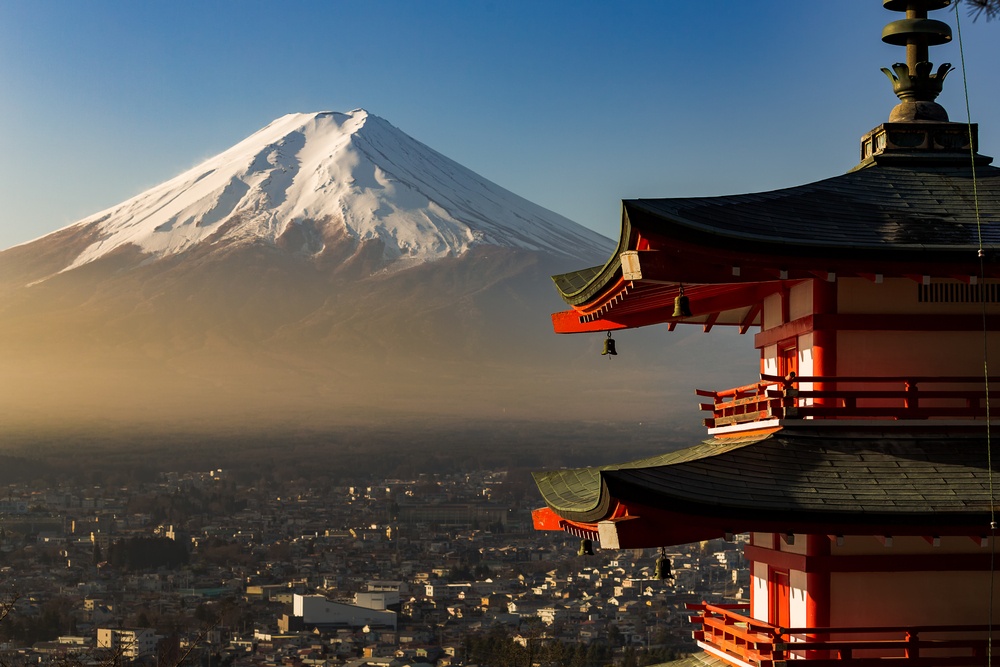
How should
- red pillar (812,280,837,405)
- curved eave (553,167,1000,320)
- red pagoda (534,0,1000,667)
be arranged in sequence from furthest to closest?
red pillar (812,280,837,405) < curved eave (553,167,1000,320) < red pagoda (534,0,1000,667)

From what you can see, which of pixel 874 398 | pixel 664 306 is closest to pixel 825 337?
pixel 874 398

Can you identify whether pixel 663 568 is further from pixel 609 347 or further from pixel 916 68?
pixel 916 68

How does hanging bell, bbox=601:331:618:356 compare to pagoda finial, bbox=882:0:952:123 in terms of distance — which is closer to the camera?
pagoda finial, bbox=882:0:952:123

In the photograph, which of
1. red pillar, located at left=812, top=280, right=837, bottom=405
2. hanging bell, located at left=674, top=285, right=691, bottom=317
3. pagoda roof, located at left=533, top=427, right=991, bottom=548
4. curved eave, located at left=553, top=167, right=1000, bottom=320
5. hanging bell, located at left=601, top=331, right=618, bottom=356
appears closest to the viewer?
pagoda roof, located at left=533, top=427, right=991, bottom=548

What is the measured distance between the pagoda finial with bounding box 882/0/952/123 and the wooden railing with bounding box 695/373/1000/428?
3.04 metres

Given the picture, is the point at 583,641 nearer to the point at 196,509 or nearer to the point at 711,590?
the point at 711,590

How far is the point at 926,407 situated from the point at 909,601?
1.64 m

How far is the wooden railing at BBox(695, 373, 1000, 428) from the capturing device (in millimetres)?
13273

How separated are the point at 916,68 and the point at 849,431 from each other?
12.9ft

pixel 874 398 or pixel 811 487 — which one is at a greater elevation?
pixel 874 398

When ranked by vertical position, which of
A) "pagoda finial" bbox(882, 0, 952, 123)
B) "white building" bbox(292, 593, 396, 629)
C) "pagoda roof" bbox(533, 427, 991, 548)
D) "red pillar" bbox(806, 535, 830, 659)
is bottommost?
"white building" bbox(292, 593, 396, 629)

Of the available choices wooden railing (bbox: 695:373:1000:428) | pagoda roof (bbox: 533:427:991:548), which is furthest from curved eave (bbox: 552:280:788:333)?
pagoda roof (bbox: 533:427:991:548)

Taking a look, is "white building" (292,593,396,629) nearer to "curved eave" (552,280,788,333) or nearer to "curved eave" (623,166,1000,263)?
"curved eave" (552,280,788,333)

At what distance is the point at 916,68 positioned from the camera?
49.7ft
